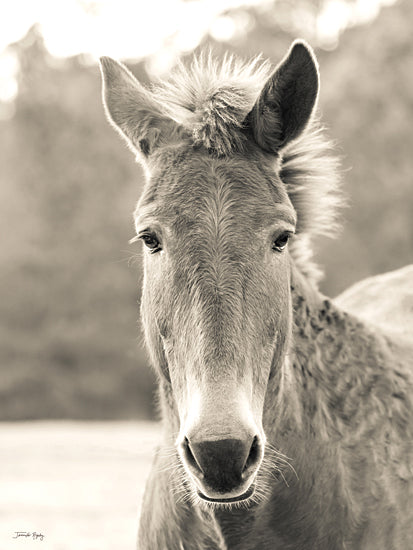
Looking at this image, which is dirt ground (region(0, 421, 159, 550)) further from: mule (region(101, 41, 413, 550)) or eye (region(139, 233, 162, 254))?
eye (region(139, 233, 162, 254))

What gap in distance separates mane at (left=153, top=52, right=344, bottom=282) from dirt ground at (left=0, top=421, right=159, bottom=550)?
63.7 inches

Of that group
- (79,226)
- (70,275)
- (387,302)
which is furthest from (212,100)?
(79,226)

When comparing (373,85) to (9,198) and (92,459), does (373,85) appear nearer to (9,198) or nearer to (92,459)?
(9,198)

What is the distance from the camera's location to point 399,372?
3.80 meters

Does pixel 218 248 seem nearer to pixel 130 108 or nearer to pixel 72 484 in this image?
pixel 130 108

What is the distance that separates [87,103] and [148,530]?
27.3 m

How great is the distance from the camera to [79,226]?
94.4ft

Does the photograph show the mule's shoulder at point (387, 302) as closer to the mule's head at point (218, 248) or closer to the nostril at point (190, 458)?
the mule's head at point (218, 248)

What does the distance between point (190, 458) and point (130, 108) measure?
161 cm

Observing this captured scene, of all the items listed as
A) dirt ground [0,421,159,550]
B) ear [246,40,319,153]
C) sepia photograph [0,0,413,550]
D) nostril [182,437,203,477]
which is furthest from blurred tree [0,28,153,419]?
nostril [182,437,203,477]

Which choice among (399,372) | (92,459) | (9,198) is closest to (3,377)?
(9,198)

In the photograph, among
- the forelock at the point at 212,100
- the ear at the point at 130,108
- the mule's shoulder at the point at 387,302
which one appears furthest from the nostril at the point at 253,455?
the mule's shoulder at the point at 387,302

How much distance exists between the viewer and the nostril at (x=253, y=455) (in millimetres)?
2645

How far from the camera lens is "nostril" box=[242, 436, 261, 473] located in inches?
104
